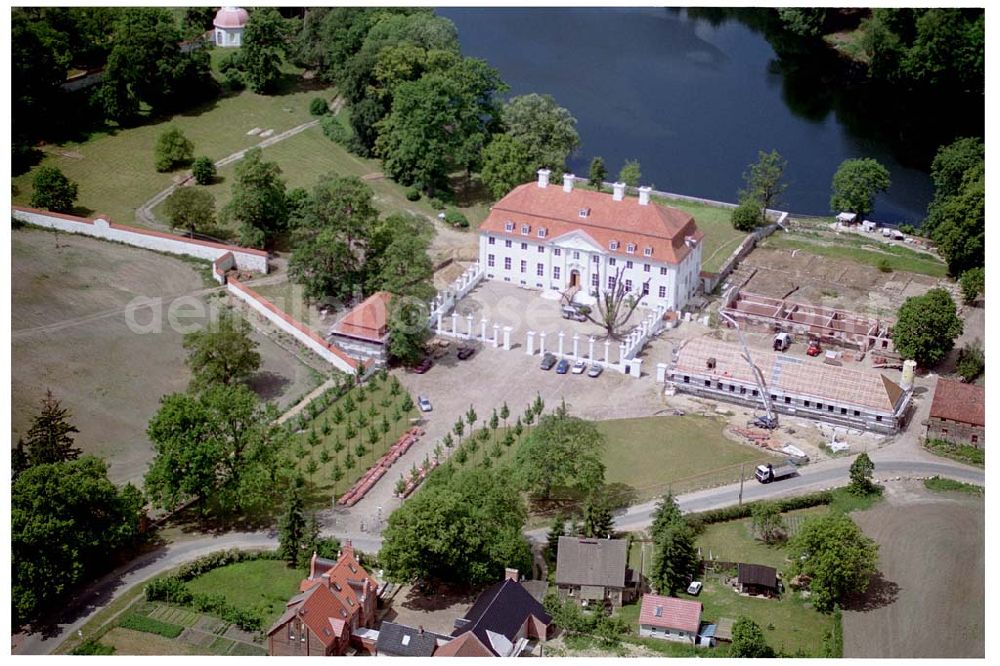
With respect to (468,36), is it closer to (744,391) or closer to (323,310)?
(323,310)

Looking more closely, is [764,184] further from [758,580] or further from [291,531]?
[291,531]

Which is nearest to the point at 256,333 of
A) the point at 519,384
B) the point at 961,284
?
the point at 519,384

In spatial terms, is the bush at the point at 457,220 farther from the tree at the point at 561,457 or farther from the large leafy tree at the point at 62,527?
the large leafy tree at the point at 62,527

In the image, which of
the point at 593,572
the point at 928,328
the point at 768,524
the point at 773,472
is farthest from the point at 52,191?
the point at 928,328

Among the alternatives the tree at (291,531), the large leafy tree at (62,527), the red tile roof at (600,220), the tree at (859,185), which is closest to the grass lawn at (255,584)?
the tree at (291,531)

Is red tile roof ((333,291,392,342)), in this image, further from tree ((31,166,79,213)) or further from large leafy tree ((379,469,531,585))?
tree ((31,166,79,213))

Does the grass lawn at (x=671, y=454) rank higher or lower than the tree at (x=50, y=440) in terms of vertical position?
higher
